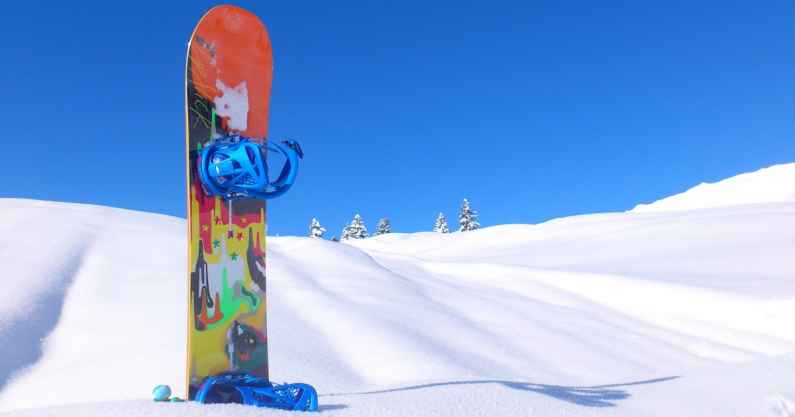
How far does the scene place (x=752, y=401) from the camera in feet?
18.9

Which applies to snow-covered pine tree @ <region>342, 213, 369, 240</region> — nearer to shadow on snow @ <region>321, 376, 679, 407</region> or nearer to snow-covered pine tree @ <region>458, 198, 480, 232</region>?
snow-covered pine tree @ <region>458, 198, 480, 232</region>

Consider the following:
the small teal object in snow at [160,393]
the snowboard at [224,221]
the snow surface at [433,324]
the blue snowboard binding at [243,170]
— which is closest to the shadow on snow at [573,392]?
the snow surface at [433,324]

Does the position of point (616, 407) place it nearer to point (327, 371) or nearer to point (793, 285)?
point (327, 371)

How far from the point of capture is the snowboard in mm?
4898

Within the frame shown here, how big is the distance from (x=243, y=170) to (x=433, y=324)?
6.98 meters

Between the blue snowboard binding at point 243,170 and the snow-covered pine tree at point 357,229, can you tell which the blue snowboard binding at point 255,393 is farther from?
the snow-covered pine tree at point 357,229

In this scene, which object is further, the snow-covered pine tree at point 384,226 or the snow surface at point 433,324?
the snow-covered pine tree at point 384,226

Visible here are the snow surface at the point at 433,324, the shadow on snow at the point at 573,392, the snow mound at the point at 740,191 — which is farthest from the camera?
the snow mound at the point at 740,191

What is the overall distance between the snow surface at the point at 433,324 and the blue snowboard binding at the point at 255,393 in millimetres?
274

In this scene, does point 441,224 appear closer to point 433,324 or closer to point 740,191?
point 740,191

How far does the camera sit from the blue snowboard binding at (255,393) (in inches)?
173

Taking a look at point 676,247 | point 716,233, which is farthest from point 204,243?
point 716,233

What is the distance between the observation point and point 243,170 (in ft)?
15.8

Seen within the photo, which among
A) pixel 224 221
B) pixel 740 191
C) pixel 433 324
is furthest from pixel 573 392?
pixel 740 191
